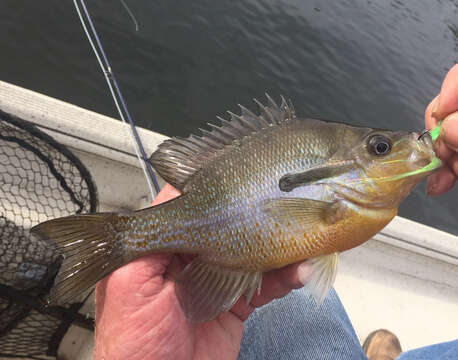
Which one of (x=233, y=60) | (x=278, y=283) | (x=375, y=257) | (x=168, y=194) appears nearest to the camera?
(x=278, y=283)

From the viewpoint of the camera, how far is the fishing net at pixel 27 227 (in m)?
1.99

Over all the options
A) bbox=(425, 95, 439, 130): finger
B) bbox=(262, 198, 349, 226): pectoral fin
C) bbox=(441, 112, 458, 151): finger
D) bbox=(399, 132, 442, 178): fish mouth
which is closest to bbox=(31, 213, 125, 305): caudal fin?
bbox=(262, 198, 349, 226): pectoral fin

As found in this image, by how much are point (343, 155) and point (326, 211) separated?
0.84 feet

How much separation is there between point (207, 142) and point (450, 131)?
3.26 feet

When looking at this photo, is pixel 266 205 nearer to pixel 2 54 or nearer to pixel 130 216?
pixel 130 216

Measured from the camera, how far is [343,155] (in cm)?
156

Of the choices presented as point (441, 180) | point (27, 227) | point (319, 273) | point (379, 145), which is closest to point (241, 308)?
point (319, 273)

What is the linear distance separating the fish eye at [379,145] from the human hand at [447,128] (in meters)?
0.21

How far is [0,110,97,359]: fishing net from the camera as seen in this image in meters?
1.99

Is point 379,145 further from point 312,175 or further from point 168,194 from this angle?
point 168,194

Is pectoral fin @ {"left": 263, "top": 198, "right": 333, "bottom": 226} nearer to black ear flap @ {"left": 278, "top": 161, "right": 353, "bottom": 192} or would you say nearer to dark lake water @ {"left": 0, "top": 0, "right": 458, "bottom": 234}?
black ear flap @ {"left": 278, "top": 161, "right": 353, "bottom": 192}

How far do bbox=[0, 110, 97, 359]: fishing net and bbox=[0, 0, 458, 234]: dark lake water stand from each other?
3.73m

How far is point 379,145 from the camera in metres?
1.53

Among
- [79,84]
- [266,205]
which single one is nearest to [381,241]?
[266,205]
